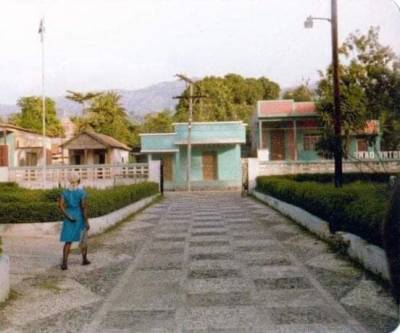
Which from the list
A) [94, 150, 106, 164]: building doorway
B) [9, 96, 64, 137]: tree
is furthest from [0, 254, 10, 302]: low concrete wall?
[94, 150, 106, 164]: building doorway

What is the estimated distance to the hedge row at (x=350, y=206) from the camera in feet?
20.6

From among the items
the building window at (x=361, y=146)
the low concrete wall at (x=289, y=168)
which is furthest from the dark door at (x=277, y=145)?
the low concrete wall at (x=289, y=168)

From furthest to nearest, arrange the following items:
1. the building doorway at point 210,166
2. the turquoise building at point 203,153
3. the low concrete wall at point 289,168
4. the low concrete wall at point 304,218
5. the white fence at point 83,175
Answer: the building doorway at point 210,166 < the turquoise building at point 203,153 < the low concrete wall at point 289,168 < the white fence at point 83,175 < the low concrete wall at point 304,218

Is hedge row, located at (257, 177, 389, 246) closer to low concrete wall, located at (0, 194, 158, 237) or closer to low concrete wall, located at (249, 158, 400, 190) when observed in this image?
low concrete wall, located at (0, 194, 158, 237)

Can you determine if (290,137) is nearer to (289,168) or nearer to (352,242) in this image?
(289,168)

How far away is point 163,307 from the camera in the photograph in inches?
205

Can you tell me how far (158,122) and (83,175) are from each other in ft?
75.1

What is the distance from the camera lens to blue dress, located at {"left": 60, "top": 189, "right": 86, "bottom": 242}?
23.6 ft

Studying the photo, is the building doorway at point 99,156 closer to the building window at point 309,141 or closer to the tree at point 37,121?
the tree at point 37,121

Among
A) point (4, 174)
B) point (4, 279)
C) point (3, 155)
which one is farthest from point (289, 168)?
point (4, 279)

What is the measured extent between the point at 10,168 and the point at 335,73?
13530 millimetres

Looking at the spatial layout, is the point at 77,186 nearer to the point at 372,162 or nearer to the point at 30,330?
the point at 30,330

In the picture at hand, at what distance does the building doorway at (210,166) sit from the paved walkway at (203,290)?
1887cm

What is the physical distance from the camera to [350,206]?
24.2 ft
